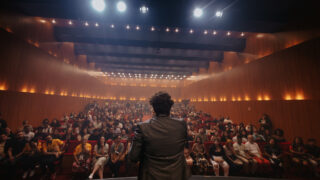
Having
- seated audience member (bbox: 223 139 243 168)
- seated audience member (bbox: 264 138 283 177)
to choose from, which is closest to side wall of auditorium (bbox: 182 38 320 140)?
seated audience member (bbox: 264 138 283 177)

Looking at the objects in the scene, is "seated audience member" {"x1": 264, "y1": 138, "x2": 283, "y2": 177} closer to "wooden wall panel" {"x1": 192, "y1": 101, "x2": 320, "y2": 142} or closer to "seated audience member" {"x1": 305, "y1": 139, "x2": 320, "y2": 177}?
"seated audience member" {"x1": 305, "y1": 139, "x2": 320, "y2": 177}

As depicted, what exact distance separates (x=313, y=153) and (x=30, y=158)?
807 centimetres

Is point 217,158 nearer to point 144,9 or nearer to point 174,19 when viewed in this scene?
point 174,19

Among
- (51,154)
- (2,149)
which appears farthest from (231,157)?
(2,149)

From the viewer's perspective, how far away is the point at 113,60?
13000 millimetres

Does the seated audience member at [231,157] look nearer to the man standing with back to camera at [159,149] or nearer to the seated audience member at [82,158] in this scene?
the man standing with back to camera at [159,149]

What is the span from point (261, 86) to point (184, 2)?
574cm

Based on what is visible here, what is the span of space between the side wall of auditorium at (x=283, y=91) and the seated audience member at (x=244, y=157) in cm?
256

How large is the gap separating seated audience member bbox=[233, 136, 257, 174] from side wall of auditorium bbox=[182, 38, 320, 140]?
8.41 ft

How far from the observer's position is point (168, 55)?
10727mm

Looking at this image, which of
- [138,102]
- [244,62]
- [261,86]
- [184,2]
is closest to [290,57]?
[261,86]

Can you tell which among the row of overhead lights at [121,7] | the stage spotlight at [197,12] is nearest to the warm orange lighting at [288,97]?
the row of overhead lights at [121,7]

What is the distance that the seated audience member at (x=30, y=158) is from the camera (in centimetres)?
333

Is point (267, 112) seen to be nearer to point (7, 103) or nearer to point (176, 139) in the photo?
point (176, 139)
